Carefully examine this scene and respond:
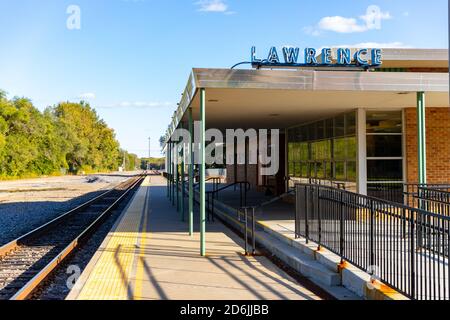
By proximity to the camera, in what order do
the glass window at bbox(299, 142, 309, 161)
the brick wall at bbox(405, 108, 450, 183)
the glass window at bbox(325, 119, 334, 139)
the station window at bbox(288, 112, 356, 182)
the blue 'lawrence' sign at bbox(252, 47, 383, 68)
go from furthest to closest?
the glass window at bbox(299, 142, 309, 161) < the glass window at bbox(325, 119, 334, 139) < the station window at bbox(288, 112, 356, 182) < the brick wall at bbox(405, 108, 450, 183) < the blue 'lawrence' sign at bbox(252, 47, 383, 68)

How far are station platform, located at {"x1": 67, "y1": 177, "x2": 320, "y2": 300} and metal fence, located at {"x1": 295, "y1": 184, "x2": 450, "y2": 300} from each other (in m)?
1.01

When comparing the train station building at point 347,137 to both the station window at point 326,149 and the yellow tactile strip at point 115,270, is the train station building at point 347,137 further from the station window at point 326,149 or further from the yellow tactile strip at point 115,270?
the yellow tactile strip at point 115,270

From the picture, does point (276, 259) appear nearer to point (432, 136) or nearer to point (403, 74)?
point (403, 74)

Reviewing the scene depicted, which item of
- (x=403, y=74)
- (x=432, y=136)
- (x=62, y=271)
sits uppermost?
(x=403, y=74)

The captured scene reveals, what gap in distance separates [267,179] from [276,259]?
16.9 metres

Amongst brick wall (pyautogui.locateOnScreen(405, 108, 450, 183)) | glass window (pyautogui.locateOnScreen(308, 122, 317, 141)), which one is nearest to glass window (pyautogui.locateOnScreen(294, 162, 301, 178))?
glass window (pyautogui.locateOnScreen(308, 122, 317, 141))

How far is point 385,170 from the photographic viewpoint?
1429 centimetres

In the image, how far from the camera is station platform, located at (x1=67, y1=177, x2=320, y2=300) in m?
6.89

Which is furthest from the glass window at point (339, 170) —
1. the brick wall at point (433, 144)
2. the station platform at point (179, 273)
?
the station platform at point (179, 273)

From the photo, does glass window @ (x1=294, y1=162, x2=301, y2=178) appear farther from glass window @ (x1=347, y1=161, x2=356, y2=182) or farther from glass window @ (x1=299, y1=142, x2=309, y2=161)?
glass window @ (x1=347, y1=161, x2=356, y2=182)

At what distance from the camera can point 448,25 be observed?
4.16 meters

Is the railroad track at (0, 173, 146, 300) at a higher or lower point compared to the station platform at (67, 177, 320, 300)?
lower

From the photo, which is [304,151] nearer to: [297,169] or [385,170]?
[297,169]
